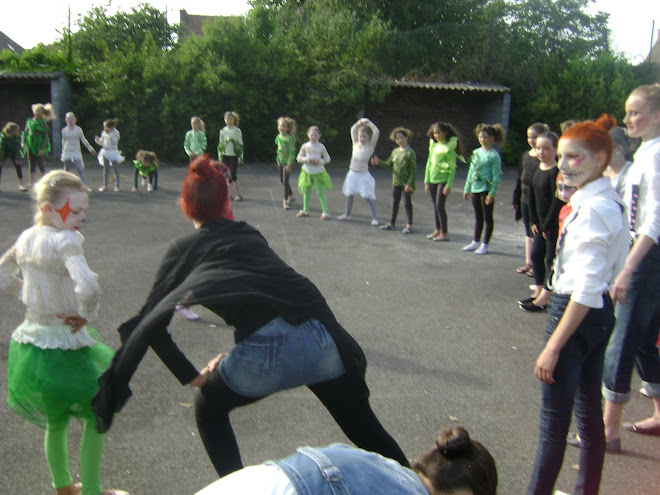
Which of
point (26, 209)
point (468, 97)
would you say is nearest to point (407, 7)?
point (468, 97)

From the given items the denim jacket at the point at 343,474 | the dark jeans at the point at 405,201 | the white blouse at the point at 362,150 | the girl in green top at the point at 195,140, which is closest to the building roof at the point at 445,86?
the girl in green top at the point at 195,140

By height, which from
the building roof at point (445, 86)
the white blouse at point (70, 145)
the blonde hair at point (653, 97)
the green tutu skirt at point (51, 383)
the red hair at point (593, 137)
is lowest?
the green tutu skirt at point (51, 383)

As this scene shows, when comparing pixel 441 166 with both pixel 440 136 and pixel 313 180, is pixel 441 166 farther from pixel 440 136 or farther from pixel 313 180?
pixel 313 180

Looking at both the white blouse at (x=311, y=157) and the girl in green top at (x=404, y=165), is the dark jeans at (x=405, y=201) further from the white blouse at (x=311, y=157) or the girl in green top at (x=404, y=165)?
the white blouse at (x=311, y=157)

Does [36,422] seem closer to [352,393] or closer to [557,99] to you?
[352,393]

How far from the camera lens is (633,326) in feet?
11.8

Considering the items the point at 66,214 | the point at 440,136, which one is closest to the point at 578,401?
the point at 66,214

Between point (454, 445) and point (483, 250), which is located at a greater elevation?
point (454, 445)

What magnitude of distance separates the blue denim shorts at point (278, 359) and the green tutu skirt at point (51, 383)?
86 cm

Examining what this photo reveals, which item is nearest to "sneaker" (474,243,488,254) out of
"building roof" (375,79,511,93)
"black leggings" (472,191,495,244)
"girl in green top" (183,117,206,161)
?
"black leggings" (472,191,495,244)

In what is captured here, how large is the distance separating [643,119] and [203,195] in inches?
94.8

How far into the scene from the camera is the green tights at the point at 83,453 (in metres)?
3.10

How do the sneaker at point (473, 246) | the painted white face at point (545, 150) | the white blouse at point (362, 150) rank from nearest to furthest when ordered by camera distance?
the painted white face at point (545, 150) → the sneaker at point (473, 246) → the white blouse at point (362, 150)

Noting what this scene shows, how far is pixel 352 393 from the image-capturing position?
2775mm
